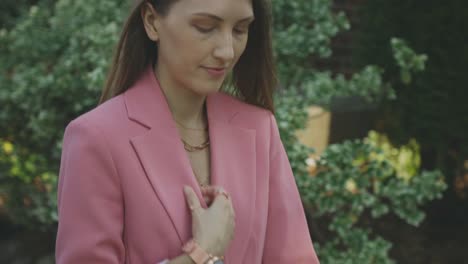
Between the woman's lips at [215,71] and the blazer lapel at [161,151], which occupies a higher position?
the woman's lips at [215,71]

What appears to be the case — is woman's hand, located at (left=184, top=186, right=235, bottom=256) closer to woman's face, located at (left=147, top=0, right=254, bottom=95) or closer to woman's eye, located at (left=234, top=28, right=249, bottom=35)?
woman's face, located at (left=147, top=0, right=254, bottom=95)

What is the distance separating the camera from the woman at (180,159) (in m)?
1.70

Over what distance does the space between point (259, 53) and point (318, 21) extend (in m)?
2.05

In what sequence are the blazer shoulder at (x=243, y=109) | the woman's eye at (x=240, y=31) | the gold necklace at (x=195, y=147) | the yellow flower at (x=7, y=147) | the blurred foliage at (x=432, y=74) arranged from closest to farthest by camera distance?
the woman's eye at (x=240, y=31) < the gold necklace at (x=195, y=147) < the blazer shoulder at (x=243, y=109) < the blurred foliage at (x=432, y=74) < the yellow flower at (x=7, y=147)

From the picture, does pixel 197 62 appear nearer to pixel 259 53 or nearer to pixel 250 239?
pixel 259 53

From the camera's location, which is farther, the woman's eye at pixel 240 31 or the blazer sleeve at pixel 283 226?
the blazer sleeve at pixel 283 226

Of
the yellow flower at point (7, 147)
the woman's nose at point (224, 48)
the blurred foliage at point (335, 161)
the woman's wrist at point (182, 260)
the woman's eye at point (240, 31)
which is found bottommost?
the yellow flower at point (7, 147)

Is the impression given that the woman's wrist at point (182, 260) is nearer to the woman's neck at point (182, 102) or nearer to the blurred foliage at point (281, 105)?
the woman's neck at point (182, 102)

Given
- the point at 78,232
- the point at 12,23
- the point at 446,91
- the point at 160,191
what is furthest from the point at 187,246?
the point at 12,23

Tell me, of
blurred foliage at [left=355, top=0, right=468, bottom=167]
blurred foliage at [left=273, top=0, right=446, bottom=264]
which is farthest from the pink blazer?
blurred foliage at [left=355, top=0, right=468, bottom=167]

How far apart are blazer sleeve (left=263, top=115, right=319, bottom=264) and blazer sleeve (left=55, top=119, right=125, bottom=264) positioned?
44 centimetres

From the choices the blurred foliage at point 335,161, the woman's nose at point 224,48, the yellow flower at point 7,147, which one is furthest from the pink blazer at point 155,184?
the yellow flower at point 7,147

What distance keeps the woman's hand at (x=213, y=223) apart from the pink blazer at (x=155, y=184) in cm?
3

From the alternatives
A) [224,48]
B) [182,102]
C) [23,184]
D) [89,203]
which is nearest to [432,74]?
[23,184]
